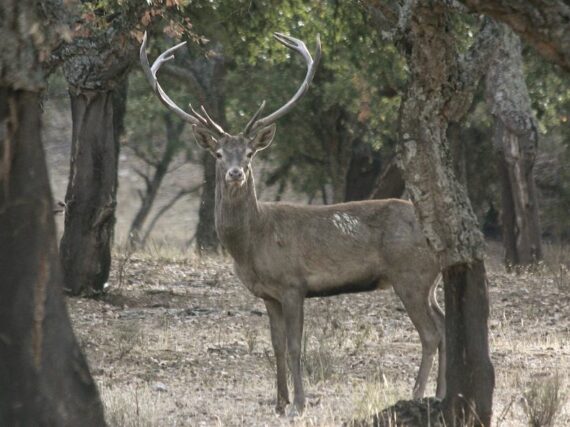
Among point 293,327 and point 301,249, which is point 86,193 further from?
point 293,327

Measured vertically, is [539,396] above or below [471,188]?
below

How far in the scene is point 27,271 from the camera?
6.43m

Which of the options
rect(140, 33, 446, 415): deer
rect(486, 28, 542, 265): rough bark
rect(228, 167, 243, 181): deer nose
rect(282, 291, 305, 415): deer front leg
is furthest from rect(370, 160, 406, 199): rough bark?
rect(228, 167, 243, 181): deer nose

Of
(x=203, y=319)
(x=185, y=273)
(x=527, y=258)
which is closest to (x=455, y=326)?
(x=203, y=319)

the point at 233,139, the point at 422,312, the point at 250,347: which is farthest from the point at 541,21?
the point at 250,347

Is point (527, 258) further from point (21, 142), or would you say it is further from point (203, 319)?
point (21, 142)

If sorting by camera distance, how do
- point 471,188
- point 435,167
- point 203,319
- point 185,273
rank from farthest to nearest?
point 471,188
point 185,273
point 203,319
point 435,167

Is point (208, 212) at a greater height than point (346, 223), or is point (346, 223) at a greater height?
point (208, 212)

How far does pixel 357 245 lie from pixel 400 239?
393 millimetres

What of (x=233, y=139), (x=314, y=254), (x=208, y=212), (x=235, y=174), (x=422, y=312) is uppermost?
(x=208, y=212)

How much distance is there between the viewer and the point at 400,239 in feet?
37.3

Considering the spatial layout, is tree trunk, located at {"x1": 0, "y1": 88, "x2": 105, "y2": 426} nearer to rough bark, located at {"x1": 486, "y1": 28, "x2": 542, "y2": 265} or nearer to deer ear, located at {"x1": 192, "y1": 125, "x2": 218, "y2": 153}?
deer ear, located at {"x1": 192, "y1": 125, "x2": 218, "y2": 153}

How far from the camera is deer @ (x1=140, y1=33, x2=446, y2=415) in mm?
10891

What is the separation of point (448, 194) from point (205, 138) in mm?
4089
